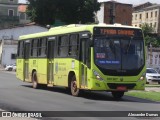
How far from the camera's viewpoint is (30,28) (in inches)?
3585

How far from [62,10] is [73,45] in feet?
210

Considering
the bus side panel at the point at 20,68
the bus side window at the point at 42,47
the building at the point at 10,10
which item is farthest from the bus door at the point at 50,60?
the building at the point at 10,10

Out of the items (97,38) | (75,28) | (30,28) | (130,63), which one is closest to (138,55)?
(130,63)

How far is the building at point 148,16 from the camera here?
131 m

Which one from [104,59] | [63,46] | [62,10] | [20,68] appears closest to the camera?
[104,59]

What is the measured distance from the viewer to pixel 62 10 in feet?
279

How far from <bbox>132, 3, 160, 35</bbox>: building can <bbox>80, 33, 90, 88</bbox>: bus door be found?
4262 inches

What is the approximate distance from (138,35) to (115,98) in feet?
10.5

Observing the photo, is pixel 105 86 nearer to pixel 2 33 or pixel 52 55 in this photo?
pixel 52 55

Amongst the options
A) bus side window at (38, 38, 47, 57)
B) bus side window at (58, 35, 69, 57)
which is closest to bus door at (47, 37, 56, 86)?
bus side window at (38, 38, 47, 57)

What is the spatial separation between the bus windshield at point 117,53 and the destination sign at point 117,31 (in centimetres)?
19

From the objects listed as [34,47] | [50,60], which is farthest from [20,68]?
[50,60]

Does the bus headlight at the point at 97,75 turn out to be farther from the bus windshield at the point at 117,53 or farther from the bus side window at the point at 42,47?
the bus side window at the point at 42,47

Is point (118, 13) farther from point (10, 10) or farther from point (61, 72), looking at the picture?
point (61, 72)
